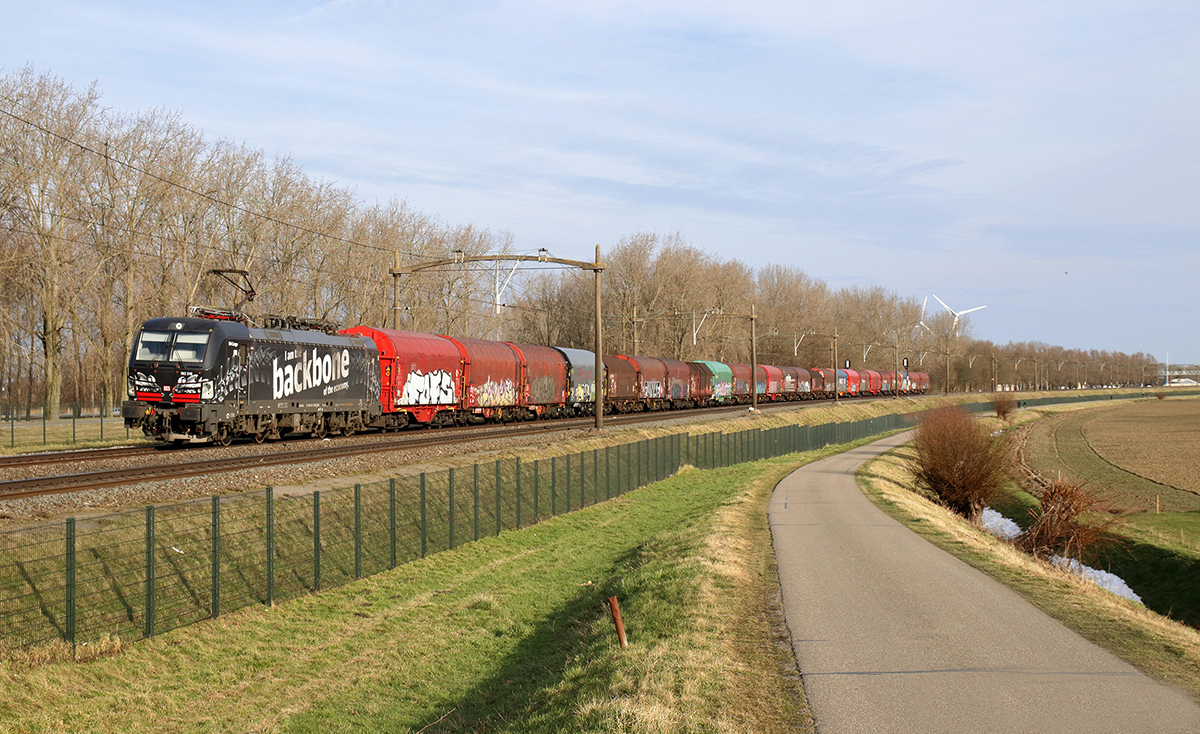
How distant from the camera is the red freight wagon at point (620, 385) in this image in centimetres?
5488

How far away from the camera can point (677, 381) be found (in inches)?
2643

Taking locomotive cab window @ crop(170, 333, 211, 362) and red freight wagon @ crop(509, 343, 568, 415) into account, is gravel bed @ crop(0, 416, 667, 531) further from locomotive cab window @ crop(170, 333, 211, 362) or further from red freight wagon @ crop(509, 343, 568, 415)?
red freight wagon @ crop(509, 343, 568, 415)

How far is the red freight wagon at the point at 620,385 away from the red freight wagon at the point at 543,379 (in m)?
3.25

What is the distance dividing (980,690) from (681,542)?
32.7ft

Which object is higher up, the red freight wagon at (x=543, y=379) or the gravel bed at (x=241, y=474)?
the red freight wagon at (x=543, y=379)

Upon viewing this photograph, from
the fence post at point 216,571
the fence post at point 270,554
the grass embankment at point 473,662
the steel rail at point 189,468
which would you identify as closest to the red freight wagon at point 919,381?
the steel rail at point 189,468

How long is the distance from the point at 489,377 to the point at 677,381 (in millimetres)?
26717

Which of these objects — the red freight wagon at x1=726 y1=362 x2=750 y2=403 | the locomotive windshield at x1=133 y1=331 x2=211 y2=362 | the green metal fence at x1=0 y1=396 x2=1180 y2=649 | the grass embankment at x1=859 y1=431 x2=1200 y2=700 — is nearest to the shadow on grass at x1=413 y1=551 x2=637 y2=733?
the green metal fence at x1=0 y1=396 x2=1180 y2=649

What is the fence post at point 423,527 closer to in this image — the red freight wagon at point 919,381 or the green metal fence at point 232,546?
the green metal fence at point 232,546

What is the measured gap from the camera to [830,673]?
8.71 meters

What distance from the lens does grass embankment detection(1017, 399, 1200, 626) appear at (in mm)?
26672

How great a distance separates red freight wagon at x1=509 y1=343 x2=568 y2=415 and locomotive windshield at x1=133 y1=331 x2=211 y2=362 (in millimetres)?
21689

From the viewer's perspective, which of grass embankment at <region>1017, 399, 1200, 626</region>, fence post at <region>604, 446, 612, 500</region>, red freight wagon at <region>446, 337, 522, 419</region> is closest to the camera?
grass embankment at <region>1017, 399, 1200, 626</region>

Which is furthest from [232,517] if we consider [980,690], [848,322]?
[848,322]
